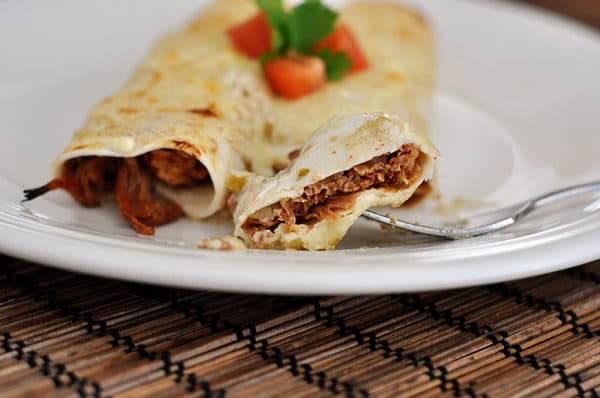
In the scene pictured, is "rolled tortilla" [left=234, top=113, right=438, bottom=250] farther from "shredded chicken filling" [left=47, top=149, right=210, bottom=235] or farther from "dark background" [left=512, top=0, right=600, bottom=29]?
"dark background" [left=512, top=0, right=600, bottom=29]

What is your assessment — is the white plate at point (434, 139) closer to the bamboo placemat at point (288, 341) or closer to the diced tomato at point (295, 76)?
the bamboo placemat at point (288, 341)

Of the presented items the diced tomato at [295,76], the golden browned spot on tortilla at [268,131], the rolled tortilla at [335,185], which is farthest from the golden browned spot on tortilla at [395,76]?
the rolled tortilla at [335,185]

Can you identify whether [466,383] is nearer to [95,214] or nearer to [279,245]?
[279,245]

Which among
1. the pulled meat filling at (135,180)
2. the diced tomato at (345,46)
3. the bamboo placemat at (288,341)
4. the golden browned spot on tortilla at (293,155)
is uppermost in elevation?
the diced tomato at (345,46)

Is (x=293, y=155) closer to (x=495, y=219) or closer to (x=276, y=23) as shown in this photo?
(x=495, y=219)

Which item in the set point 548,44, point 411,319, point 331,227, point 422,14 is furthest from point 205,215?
point 548,44

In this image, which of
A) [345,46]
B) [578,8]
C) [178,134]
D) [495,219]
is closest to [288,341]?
[178,134]
